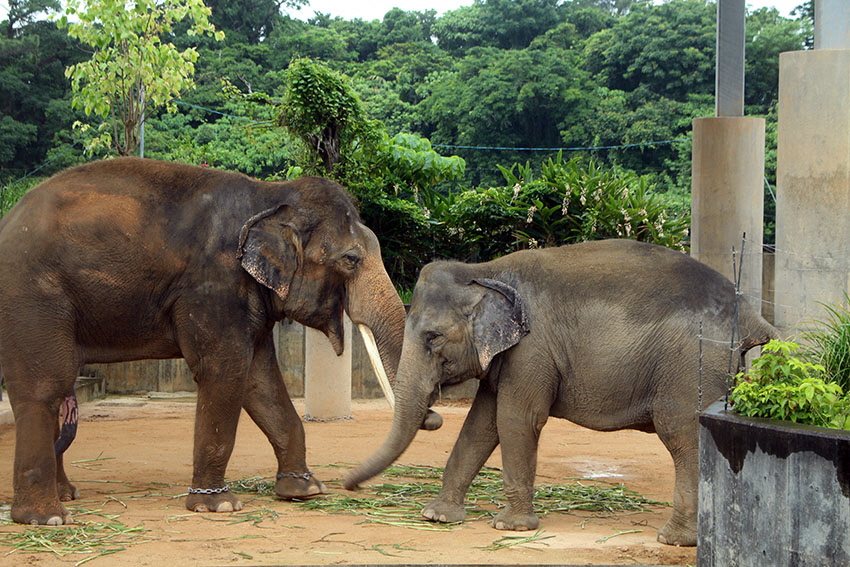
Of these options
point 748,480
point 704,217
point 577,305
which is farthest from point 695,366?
point 704,217

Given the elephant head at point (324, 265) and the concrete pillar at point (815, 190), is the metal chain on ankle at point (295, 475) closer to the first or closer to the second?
the elephant head at point (324, 265)

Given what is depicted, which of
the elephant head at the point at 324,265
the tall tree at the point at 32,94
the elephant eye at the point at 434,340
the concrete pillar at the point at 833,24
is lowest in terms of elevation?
the elephant eye at the point at 434,340

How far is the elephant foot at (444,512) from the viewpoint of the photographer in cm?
707

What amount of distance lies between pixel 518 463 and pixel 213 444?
2.06 metres

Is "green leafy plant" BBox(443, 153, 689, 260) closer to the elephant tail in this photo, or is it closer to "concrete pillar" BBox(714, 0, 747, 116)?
"concrete pillar" BBox(714, 0, 747, 116)

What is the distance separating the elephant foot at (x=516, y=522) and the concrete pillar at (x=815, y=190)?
403 cm

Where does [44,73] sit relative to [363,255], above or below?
above

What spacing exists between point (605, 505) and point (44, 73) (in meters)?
27.2

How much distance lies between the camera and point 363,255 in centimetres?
769

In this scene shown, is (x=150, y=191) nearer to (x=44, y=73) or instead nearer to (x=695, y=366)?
(x=695, y=366)

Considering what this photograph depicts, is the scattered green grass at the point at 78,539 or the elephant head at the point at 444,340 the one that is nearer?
the scattered green grass at the point at 78,539

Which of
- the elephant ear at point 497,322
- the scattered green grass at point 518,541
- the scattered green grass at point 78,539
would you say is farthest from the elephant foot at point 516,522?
the scattered green grass at point 78,539

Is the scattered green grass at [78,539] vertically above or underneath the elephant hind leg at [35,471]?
underneath

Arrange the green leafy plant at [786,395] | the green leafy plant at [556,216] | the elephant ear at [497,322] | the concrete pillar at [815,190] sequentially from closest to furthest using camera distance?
the green leafy plant at [786,395], the elephant ear at [497,322], the concrete pillar at [815,190], the green leafy plant at [556,216]
